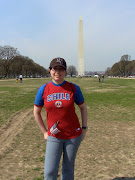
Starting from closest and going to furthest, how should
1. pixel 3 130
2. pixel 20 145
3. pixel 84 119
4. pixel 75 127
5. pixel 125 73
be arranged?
pixel 75 127 < pixel 84 119 < pixel 20 145 < pixel 3 130 < pixel 125 73

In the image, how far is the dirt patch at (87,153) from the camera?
11.7ft

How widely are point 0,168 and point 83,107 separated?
93.3 inches

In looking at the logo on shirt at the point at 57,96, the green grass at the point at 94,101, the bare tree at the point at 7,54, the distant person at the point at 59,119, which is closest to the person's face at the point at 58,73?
the distant person at the point at 59,119

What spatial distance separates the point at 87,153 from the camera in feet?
14.8

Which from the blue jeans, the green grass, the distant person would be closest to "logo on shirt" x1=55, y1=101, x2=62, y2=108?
the distant person

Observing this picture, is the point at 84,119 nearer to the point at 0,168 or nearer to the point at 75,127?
the point at 75,127

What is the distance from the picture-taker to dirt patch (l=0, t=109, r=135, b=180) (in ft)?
11.7

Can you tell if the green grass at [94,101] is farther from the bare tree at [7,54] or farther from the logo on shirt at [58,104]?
the bare tree at [7,54]

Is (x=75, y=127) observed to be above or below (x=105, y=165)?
above

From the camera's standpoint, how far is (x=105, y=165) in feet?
12.8

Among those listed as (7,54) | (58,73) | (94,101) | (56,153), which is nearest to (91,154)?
(56,153)

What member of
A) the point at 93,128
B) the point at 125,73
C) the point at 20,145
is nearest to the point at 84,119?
the point at 20,145

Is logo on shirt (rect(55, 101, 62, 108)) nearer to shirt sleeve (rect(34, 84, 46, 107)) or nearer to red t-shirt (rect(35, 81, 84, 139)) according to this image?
red t-shirt (rect(35, 81, 84, 139))

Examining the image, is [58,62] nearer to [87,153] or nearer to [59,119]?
[59,119]
